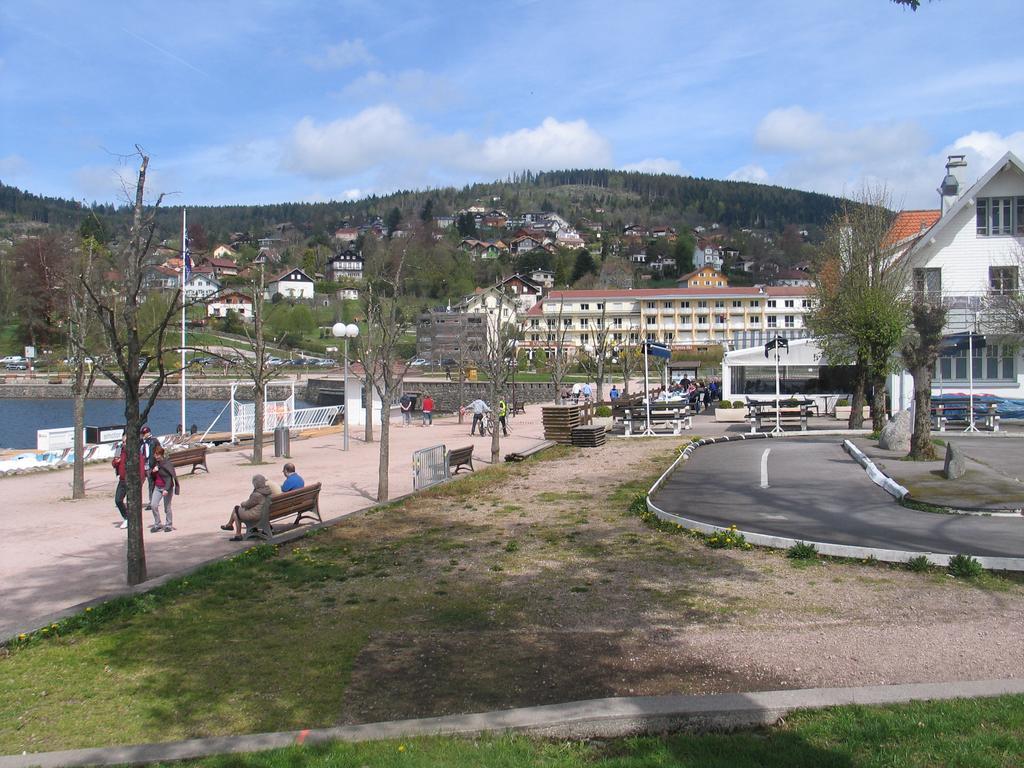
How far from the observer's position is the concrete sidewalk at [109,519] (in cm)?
972

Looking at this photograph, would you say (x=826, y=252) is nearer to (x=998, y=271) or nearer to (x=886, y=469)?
(x=998, y=271)

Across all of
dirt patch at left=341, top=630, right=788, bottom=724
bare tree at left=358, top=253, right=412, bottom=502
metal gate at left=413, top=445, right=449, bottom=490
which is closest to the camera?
dirt patch at left=341, top=630, right=788, bottom=724

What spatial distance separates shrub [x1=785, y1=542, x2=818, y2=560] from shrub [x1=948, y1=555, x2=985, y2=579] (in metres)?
1.44

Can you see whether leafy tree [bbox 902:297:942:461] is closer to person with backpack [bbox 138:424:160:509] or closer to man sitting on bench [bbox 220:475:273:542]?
man sitting on bench [bbox 220:475:273:542]

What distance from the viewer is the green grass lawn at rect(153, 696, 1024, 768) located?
4684 millimetres

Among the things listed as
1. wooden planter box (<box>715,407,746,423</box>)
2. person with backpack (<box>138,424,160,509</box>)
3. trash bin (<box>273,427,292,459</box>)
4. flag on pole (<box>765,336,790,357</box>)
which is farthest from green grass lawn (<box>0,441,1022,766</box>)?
wooden planter box (<box>715,407,746,423</box>)

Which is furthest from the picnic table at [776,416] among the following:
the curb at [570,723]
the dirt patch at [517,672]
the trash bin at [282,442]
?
the curb at [570,723]

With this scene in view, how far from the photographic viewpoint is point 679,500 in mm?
13977

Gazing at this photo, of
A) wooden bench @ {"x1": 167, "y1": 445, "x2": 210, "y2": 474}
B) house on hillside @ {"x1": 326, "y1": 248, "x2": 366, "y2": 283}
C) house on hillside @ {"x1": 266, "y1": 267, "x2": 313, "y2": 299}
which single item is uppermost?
house on hillside @ {"x1": 326, "y1": 248, "x2": 366, "y2": 283}

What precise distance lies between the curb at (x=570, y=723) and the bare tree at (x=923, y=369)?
1335 cm

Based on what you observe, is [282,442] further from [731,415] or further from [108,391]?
[108,391]

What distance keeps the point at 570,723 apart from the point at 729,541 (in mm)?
5746

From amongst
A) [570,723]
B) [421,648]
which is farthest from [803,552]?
[570,723]

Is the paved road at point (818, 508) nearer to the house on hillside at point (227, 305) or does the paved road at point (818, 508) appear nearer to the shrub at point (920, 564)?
the shrub at point (920, 564)
